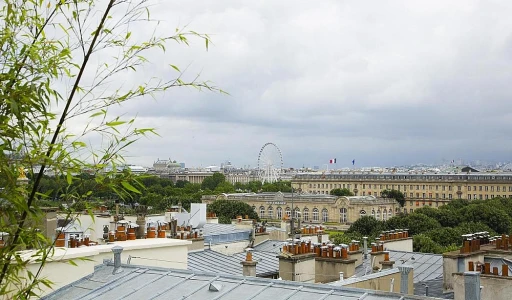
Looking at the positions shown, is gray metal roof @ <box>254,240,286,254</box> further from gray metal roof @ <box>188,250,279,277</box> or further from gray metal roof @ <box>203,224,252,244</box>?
gray metal roof @ <box>188,250,279,277</box>

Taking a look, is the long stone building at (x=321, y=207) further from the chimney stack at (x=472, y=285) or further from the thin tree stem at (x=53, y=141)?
the thin tree stem at (x=53, y=141)

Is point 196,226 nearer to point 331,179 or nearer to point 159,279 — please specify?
point 159,279

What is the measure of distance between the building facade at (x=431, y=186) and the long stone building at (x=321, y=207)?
27.4 m

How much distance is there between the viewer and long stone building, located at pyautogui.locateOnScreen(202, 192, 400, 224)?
120 meters

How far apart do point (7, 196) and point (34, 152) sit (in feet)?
1.40

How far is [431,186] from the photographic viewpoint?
158m

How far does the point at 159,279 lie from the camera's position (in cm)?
1259

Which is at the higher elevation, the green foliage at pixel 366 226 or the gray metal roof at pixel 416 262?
the gray metal roof at pixel 416 262

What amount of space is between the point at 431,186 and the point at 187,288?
501 ft

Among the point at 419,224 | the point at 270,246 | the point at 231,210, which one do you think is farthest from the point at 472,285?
the point at 231,210

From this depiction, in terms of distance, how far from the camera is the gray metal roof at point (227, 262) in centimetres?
2522

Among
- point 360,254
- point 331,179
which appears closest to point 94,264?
point 360,254

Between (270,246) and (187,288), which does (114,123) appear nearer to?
(187,288)

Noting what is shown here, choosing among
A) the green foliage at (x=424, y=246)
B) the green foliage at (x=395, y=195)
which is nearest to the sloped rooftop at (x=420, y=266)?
the green foliage at (x=424, y=246)
